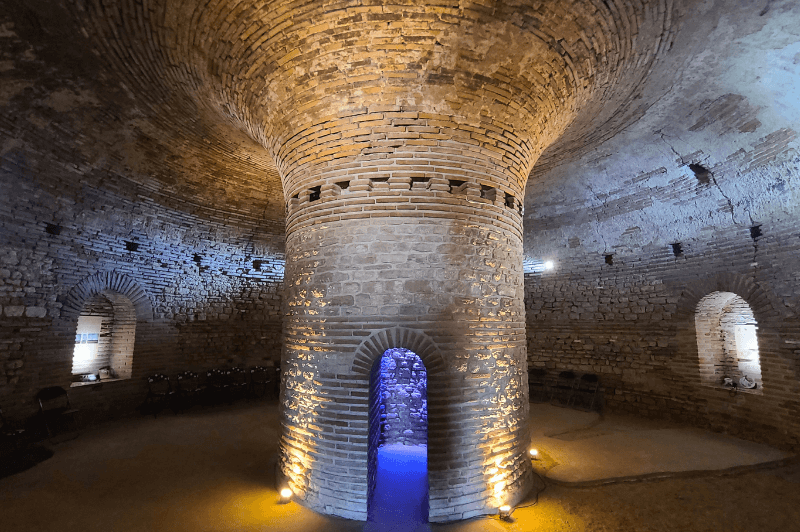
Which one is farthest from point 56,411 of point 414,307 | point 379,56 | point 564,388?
point 564,388

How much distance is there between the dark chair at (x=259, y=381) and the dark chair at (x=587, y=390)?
7578mm

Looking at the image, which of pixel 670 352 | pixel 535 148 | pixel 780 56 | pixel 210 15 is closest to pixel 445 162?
pixel 535 148

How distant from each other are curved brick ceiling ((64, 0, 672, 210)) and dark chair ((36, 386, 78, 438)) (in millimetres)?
5360

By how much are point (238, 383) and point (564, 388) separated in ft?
25.8

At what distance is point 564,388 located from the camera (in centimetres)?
996

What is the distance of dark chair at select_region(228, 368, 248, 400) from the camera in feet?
32.7

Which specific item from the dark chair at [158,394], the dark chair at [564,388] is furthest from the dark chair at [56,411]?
the dark chair at [564,388]

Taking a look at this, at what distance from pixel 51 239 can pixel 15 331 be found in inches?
62.4

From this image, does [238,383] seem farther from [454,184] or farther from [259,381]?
[454,184]

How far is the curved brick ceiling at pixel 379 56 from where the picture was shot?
4.00 metres

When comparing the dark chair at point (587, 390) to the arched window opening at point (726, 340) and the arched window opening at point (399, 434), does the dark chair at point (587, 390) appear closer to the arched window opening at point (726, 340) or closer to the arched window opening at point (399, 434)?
the arched window opening at point (726, 340)

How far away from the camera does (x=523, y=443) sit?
16.0ft

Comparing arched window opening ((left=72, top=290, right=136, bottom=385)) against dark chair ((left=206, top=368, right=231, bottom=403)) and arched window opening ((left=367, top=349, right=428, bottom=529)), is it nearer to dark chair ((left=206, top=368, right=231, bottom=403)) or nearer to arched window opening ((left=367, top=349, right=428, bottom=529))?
dark chair ((left=206, top=368, right=231, bottom=403))

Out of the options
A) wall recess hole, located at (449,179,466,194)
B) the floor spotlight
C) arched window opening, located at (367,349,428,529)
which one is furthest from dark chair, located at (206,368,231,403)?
wall recess hole, located at (449,179,466,194)
